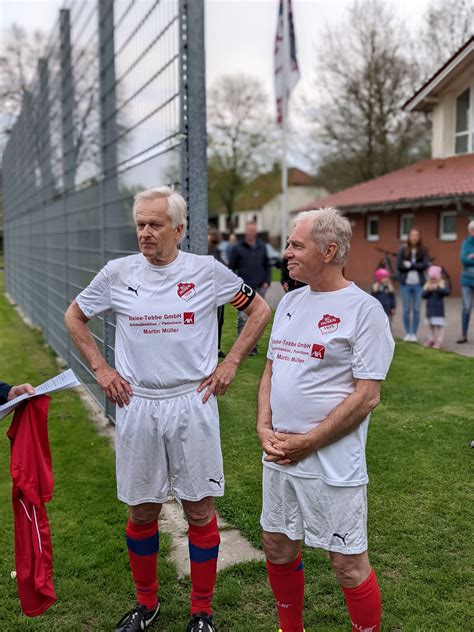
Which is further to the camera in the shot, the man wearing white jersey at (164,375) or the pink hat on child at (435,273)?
the pink hat on child at (435,273)

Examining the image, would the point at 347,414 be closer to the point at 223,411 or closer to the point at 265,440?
the point at 265,440

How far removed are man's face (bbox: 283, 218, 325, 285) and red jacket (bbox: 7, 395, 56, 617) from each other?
4.03ft

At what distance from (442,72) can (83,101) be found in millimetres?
17574

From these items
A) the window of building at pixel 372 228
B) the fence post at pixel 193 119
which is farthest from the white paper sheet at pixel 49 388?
the window of building at pixel 372 228

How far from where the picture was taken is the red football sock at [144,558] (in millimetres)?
3016

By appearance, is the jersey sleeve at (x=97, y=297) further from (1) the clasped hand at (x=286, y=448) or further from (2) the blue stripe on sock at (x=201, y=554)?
(2) the blue stripe on sock at (x=201, y=554)

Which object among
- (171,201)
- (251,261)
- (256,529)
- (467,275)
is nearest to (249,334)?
(171,201)

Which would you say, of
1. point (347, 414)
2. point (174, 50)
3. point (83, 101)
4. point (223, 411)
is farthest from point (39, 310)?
point (347, 414)

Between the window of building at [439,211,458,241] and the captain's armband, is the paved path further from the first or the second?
the captain's armband

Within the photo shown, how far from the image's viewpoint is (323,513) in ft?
7.84

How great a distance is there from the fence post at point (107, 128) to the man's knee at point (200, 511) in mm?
2724

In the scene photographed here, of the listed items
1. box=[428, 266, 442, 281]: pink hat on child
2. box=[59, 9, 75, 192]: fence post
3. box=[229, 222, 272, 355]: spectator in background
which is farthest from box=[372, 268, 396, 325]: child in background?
box=[59, 9, 75, 192]: fence post

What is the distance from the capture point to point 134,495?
9.50 ft

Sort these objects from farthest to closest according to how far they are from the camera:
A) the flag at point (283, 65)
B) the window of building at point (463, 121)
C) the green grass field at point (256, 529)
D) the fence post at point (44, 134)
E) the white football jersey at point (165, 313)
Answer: the window of building at point (463, 121) → the flag at point (283, 65) → the fence post at point (44, 134) → the green grass field at point (256, 529) → the white football jersey at point (165, 313)
